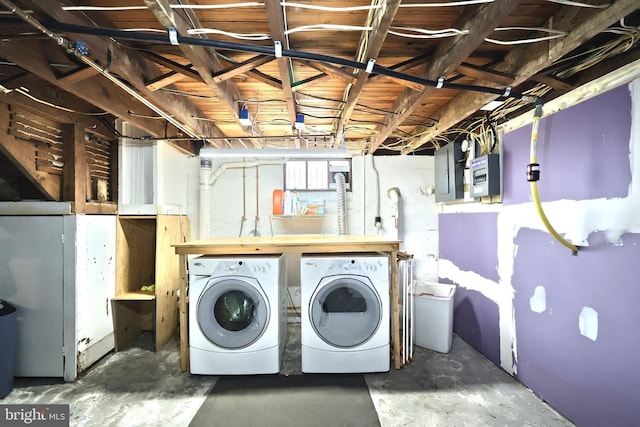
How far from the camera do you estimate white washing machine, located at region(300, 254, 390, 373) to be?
88.5 inches

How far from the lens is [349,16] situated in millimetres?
1438

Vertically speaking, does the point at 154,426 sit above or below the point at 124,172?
below

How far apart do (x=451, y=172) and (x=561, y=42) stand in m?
1.77

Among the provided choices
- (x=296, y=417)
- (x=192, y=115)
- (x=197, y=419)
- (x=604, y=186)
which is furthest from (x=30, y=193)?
(x=604, y=186)

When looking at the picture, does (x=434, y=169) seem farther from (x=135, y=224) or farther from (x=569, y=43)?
(x=135, y=224)

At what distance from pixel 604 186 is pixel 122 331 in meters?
3.82

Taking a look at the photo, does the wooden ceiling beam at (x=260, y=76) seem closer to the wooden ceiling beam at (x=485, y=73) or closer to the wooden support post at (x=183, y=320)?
the wooden ceiling beam at (x=485, y=73)

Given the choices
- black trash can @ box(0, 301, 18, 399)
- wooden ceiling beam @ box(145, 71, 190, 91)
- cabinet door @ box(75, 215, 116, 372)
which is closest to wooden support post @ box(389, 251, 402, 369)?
wooden ceiling beam @ box(145, 71, 190, 91)

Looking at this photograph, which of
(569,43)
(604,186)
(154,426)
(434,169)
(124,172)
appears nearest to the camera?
(569,43)

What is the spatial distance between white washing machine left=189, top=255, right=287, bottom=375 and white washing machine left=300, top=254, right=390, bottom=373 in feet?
0.84

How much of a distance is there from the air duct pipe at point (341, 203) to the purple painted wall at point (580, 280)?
1715 mm

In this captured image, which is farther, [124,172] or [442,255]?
[442,255]

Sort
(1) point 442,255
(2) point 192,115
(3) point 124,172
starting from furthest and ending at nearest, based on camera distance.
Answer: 1. (1) point 442,255
2. (3) point 124,172
3. (2) point 192,115

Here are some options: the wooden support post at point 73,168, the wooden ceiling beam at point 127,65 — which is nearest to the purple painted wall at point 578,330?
the wooden ceiling beam at point 127,65
